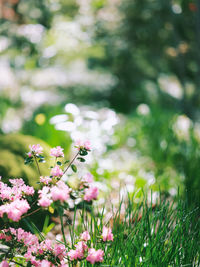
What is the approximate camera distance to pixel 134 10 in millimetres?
4875

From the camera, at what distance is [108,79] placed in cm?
504

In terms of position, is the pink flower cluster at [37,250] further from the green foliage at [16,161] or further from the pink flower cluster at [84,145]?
the green foliage at [16,161]

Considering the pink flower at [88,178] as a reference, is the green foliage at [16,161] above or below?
above

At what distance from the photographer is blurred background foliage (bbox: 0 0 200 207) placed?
9.32 feet

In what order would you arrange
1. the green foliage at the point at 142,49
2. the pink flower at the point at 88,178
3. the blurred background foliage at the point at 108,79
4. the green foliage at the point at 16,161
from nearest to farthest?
the pink flower at the point at 88,178
the green foliage at the point at 16,161
the blurred background foliage at the point at 108,79
the green foliage at the point at 142,49

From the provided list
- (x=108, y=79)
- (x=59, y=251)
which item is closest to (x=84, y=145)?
(x=59, y=251)

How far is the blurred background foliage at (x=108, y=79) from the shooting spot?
2842mm

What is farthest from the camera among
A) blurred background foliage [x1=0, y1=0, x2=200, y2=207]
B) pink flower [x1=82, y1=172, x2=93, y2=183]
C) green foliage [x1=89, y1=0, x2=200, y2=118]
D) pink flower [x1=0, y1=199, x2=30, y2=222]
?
green foliage [x1=89, y1=0, x2=200, y2=118]

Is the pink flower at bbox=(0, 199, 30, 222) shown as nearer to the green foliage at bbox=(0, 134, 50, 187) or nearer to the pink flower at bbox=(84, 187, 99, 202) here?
the pink flower at bbox=(84, 187, 99, 202)

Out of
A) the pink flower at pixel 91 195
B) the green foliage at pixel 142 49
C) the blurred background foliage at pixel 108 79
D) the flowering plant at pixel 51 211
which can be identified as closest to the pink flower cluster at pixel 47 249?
the flowering plant at pixel 51 211

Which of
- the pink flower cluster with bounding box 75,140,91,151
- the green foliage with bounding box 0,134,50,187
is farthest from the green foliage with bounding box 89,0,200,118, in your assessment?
the pink flower cluster with bounding box 75,140,91,151

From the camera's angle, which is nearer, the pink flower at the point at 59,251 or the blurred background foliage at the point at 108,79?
the pink flower at the point at 59,251

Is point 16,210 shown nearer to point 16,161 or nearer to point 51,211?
point 51,211

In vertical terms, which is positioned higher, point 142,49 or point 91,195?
point 142,49
